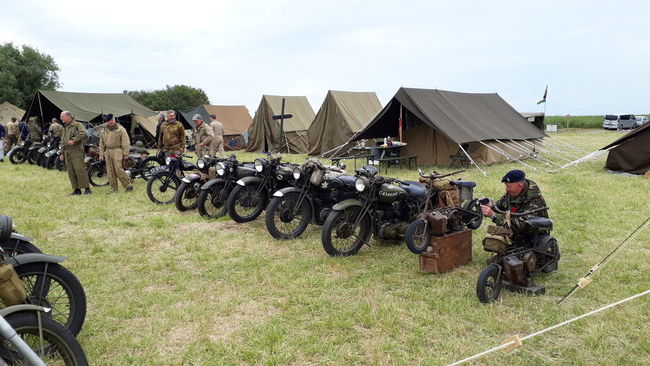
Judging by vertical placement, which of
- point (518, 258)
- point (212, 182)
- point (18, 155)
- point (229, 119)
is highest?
point (229, 119)

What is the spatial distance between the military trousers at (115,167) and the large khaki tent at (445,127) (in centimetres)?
620

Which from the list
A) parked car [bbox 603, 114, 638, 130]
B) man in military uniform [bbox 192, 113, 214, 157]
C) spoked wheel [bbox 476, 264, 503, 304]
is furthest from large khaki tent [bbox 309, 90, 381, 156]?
parked car [bbox 603, 114, 638, 130]

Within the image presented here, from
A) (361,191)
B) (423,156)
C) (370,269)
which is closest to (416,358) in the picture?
(370,269)

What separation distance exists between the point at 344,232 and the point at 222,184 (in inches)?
89.9

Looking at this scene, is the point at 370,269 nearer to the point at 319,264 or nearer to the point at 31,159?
the point at 319,264

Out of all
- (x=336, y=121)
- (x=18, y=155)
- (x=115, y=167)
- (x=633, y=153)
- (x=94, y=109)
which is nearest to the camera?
(x=115, y=167)

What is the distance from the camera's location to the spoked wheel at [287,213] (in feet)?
16.1

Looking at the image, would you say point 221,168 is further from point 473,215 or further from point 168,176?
point 473,215

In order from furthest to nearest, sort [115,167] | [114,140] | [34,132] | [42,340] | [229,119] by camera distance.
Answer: [229,119] → [34,132] → [115,167] → [114,140] → [42,340]

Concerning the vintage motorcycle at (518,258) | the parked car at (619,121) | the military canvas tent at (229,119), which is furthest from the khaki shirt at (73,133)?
the parked car at (619,121)

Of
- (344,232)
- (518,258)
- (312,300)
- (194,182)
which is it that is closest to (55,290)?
(312,300)

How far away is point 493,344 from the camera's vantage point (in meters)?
2.83

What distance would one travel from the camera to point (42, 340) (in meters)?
2.05

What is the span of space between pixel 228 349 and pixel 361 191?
6.99 feet
